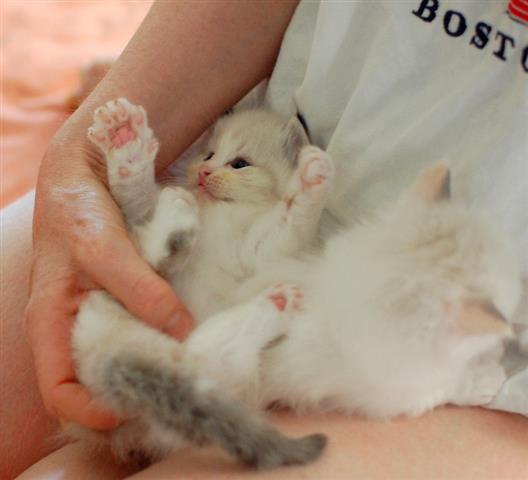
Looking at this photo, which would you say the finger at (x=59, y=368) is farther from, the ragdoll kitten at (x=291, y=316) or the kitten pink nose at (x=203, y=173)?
the kitten pink nose at (x=203, y=173)

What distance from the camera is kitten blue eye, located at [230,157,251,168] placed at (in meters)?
1.07

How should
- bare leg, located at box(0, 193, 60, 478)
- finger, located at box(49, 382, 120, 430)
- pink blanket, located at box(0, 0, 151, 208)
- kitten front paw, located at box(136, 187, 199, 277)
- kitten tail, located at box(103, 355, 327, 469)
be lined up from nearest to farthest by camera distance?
kitten tail, located at box(103, 355, 327, 469) → finger, located at box(49, 382, 120, 430) → kitten front paw, located at box(136, 187, 199, 277) → bare leg, located at box(0, 193, 60, 478) → pink blanket, located at box(0, 0, 151, 208)

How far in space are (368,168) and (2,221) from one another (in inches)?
25.3

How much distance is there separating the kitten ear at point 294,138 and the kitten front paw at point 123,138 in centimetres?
23

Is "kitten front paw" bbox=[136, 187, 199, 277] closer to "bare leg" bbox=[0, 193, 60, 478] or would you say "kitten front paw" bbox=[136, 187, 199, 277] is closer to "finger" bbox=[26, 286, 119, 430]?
"finger" bbox=[26, 286, 119, 430]

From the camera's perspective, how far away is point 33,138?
1.60m

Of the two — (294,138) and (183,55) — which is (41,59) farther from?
(294,138)

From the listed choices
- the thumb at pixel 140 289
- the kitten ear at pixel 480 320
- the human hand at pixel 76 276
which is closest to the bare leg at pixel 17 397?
the human hand at pixel 76 276

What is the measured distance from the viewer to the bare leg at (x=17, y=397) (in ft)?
3.21

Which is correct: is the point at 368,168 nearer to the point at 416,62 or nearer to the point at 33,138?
the point at 416,62

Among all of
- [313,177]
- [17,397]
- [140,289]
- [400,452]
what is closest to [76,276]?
[140,289]

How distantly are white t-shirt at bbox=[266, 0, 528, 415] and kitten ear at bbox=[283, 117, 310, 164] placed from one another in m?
0.03

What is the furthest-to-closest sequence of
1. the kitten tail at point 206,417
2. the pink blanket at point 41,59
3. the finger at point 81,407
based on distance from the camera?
the pink blanket at point 41,59
the finger at point 81,407
the kitten tail at point 206,417

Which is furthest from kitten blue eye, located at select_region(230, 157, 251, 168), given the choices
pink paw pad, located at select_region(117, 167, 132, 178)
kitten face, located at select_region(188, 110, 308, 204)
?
pink paw pad, located at select_region(117, 167, 132, 178)
